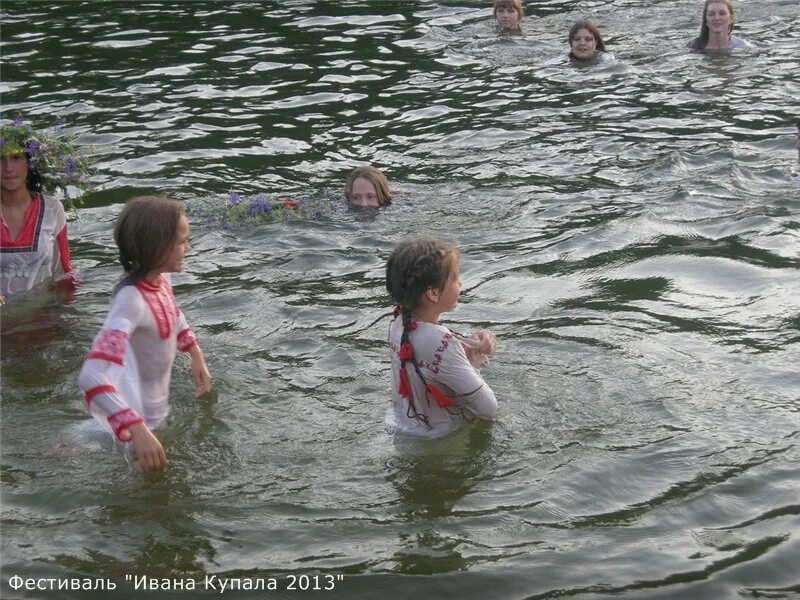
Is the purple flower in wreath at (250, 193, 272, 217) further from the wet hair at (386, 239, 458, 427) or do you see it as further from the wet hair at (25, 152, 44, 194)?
the wet hair at (386, 239, 458, 427)

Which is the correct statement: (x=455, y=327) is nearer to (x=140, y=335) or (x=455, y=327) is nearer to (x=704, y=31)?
(x=140, y=335)

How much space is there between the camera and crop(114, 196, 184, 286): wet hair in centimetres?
625

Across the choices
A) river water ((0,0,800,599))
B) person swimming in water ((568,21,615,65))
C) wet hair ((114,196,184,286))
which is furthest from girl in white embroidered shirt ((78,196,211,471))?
person swimming in water ((568,21,615,65))

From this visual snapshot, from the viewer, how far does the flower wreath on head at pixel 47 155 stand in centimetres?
868

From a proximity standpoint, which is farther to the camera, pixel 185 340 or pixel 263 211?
pixel 263 211

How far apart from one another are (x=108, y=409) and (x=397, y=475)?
5.38 feet

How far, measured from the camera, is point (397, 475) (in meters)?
6.45

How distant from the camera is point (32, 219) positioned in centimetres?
899

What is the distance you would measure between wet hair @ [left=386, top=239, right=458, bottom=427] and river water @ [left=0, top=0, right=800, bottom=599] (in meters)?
0.78

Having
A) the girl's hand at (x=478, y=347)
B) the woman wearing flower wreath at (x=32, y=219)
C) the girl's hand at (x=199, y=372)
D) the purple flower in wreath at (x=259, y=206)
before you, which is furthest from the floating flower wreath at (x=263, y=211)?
the girl's hand at (x=478, y=347)

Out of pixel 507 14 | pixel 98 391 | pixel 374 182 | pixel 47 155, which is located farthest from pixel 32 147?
pixel 507 14

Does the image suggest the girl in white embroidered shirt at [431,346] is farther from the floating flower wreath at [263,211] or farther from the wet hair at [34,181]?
the floating flower wreath at [263,211]

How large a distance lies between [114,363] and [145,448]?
0.50 metres

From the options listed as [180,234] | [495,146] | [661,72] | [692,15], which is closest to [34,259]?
[180,234]
